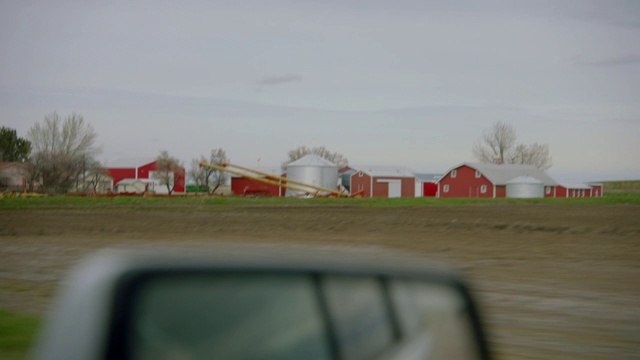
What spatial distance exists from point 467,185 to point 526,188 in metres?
9.78

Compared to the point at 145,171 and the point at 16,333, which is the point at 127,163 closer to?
the point at 145,171

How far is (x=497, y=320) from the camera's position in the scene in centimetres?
911

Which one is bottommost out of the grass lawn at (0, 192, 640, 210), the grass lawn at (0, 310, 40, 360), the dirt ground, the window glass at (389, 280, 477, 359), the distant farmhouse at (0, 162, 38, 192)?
the grass lawn at (0, 310, 40, 360)

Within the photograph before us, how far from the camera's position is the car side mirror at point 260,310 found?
1.42m

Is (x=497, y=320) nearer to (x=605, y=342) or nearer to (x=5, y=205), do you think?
(x=605, y=342)

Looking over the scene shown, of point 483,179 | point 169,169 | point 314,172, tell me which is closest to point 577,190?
point 483,179

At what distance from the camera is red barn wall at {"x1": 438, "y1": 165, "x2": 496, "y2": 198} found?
3637 inches

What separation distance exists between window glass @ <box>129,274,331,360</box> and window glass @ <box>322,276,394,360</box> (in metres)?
0.07

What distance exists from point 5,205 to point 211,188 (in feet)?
146

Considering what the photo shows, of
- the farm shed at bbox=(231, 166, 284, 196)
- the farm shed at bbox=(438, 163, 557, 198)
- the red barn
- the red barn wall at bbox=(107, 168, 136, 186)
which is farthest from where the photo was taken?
the red barn

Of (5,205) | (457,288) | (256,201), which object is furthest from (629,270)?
(256,201)

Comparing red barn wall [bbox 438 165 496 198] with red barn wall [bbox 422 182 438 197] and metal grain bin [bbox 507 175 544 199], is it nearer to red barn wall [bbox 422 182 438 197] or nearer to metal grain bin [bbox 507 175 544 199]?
red barn wall [bbox 422 182 438 197]

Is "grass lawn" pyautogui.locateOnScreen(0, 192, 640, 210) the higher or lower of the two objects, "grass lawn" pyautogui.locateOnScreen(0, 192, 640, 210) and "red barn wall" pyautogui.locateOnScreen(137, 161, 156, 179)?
the lower

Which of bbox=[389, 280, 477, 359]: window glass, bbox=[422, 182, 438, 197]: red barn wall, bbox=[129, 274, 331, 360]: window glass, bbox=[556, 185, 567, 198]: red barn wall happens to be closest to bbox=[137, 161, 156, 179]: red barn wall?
bbox=[422, 182, 438, 197]: red barn wall
